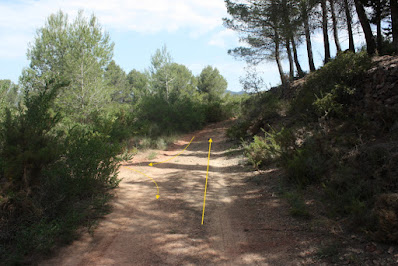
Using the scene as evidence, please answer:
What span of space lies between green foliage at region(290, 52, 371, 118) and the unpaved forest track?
9.96 ft

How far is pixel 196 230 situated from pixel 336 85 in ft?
23.5

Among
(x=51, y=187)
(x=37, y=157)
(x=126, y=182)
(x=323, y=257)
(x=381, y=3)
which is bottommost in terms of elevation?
(x=323, y=257)

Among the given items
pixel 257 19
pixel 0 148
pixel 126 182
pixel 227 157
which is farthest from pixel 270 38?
pixel 0 148

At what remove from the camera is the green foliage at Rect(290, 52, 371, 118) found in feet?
31.5

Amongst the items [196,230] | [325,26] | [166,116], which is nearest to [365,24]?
[325,26]

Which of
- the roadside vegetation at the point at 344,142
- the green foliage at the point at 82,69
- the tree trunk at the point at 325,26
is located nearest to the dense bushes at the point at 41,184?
the roadside vegetation at the point at 344,142

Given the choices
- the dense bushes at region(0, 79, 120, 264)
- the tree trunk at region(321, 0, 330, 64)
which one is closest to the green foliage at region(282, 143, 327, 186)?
the dense bushes at region(0, 79, 120, 264)

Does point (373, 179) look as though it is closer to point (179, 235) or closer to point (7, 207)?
point (179, 235)

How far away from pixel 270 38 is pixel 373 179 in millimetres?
18605

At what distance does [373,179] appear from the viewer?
5.52 meters

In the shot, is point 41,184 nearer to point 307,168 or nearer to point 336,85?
point 307,168

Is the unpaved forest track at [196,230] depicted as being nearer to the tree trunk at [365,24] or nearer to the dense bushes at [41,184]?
the dense bushes at [41,184]

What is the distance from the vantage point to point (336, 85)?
974 centimetres

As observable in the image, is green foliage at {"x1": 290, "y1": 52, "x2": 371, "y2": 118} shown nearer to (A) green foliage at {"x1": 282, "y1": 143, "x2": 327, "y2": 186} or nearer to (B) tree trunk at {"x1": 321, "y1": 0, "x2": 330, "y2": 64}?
(A) green foliage at {"x1": 282, "y1": 143, "x2": 327, "y2": 186}
